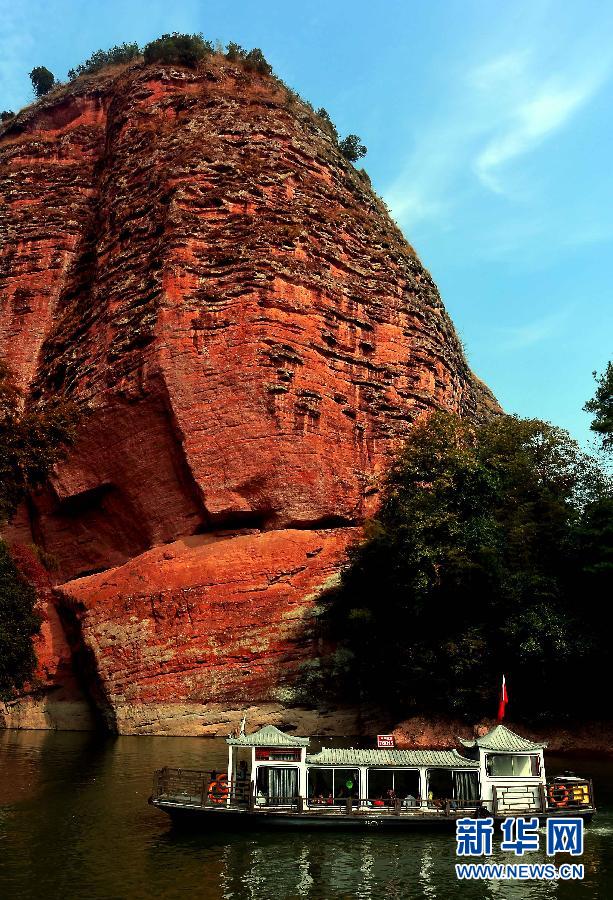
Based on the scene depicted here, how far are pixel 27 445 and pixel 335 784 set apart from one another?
2370cm

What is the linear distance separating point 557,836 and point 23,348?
41.1 m

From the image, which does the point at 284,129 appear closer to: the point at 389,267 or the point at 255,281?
the point at 389,267

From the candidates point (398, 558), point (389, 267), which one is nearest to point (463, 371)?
point (389, 267)

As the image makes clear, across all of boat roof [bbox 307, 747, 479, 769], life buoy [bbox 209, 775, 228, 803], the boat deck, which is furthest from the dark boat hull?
boat roof [bbox 307, 747, 479, 769]

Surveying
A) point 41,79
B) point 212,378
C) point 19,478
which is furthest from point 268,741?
point 41,79

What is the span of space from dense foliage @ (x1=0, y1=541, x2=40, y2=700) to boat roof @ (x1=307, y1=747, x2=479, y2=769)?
18.2 metres

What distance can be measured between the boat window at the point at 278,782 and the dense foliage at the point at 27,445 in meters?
Result: 20.5

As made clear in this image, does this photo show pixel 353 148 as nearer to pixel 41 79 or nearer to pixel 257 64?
pixel 257 64

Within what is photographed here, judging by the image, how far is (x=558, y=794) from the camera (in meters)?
20.1

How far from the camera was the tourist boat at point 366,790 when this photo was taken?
63.5 feet

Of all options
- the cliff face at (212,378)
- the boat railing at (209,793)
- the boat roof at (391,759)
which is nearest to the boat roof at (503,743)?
the boat roof at (391,759)

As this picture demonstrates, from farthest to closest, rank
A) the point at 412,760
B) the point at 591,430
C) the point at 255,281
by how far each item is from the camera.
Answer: the point at 255,281, the point at 591,430, the point at 412,760

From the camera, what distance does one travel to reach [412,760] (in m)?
20.3

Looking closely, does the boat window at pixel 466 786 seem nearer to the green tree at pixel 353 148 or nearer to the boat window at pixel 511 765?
the boat window at pixel 511 765
